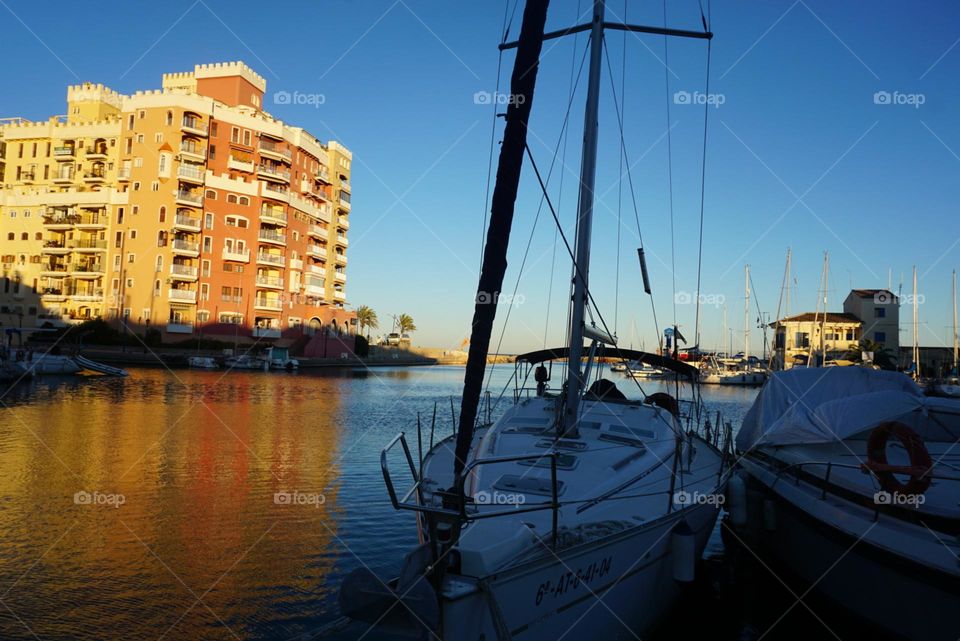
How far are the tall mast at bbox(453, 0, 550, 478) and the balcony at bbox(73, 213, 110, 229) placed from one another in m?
81.0

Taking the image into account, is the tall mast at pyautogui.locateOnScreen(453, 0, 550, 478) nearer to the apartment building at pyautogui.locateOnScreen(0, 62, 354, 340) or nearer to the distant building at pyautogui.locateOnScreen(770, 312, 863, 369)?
the apartment building at pyautogui.locateOnScreen(0, 62, 354, 340)

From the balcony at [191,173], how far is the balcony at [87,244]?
12.6 m

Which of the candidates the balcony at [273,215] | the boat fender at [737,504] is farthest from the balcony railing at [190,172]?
the boat fender at [737,504]

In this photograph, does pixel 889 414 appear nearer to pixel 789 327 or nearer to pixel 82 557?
pixel 82 557

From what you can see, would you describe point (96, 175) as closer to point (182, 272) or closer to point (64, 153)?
point (64, 153)

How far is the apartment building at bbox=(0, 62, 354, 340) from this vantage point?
7188 centimetres

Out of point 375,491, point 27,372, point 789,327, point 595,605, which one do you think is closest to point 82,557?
point 375,491

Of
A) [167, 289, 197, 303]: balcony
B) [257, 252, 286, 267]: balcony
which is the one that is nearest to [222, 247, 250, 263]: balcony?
[257, 252, 286, 267]: balcony

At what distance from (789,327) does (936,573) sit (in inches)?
3331

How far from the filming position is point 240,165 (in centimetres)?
7388

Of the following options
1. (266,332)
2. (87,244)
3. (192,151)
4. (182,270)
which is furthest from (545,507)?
(87,244)

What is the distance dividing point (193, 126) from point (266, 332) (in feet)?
76.6

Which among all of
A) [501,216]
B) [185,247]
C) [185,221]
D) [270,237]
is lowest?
[501,216]

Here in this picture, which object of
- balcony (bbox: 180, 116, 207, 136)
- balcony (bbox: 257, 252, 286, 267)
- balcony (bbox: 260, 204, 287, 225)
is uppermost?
balcony (bbox: 180, 116, 207, 136)
